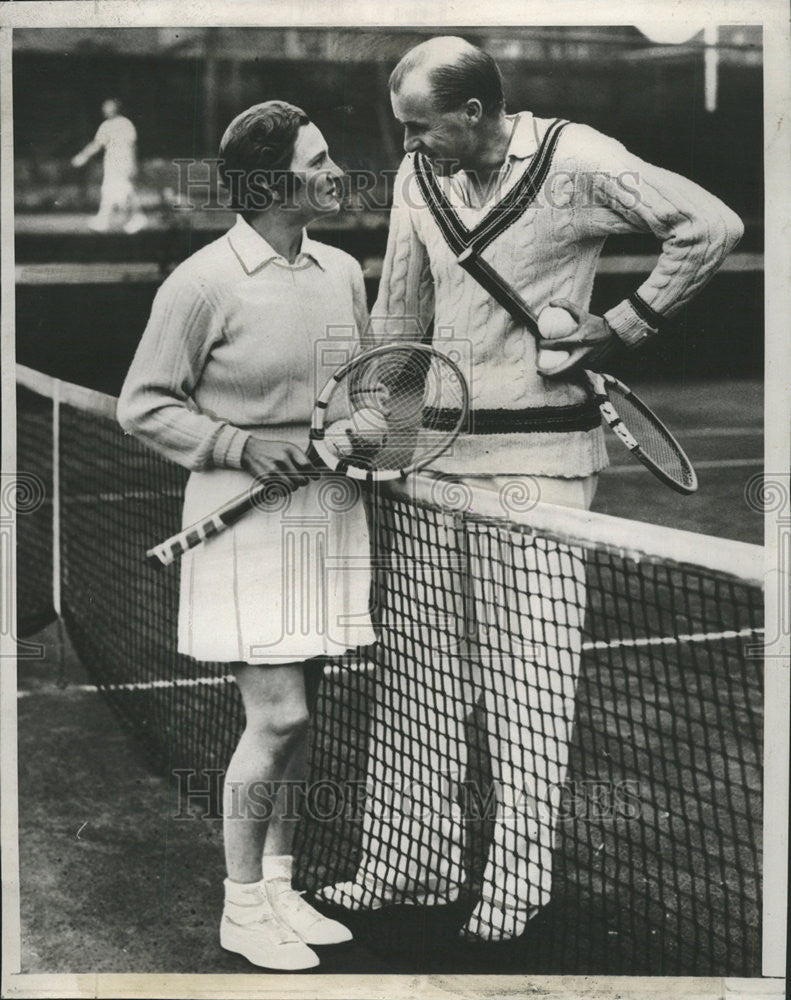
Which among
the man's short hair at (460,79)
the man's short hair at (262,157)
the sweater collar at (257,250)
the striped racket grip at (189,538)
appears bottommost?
the striped racket grip at (189,538)

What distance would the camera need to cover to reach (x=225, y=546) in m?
4.07

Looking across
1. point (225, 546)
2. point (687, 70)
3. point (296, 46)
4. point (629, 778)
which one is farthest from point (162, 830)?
point (687, 70)

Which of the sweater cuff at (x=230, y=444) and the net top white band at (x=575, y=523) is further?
the sweater cuff at (x=230, y=444)

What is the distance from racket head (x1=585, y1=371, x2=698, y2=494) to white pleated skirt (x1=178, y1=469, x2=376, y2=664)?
73cm

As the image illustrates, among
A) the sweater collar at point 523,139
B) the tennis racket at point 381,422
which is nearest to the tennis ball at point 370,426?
the tennis racket at point 381,422

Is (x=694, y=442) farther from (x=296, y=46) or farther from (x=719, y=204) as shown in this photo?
(x=296, y=46)

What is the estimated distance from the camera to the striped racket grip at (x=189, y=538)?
4.06 metres

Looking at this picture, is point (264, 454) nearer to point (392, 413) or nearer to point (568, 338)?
point (392, 413)

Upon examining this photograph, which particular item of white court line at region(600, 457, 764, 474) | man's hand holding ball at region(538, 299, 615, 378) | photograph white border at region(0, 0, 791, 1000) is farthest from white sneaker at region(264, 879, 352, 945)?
man's hand holding ball at region(538, 299, 615, 378)

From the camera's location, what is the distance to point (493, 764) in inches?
164

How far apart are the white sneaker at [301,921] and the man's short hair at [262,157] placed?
6.11ft

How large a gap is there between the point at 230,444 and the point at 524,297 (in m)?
0.89

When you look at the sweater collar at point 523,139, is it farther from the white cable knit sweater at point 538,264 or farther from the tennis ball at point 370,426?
the tennis ball at point 370,426

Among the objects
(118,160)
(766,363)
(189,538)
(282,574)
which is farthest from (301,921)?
(118,160)
